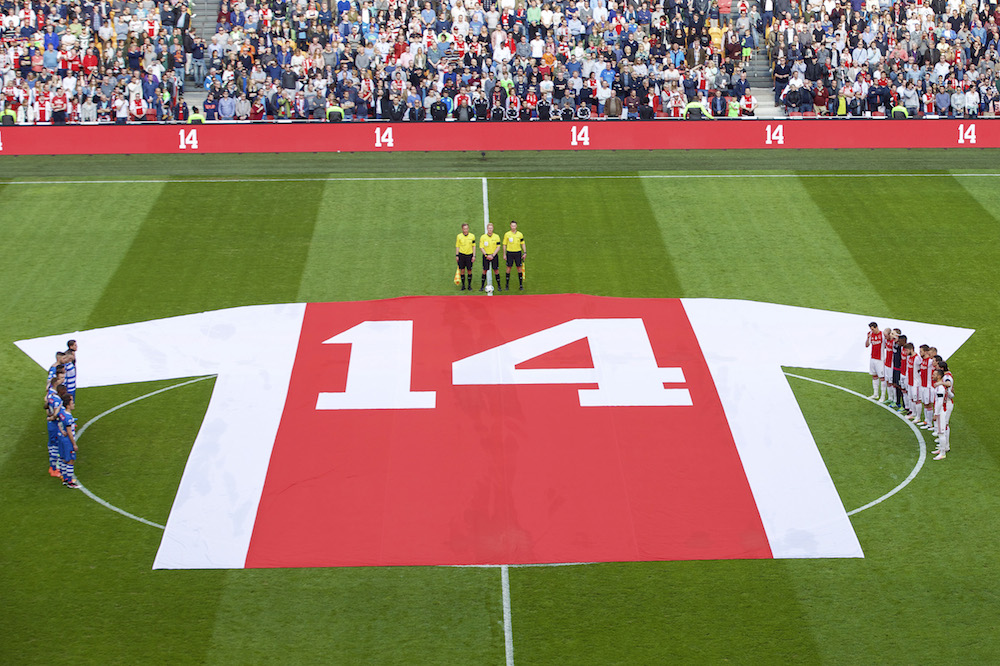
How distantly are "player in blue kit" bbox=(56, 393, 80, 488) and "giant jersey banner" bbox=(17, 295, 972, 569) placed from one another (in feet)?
5.70

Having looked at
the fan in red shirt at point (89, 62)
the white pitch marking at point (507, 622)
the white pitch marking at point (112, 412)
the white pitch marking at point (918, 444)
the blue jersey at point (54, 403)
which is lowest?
the white pitch marking at point (507, 622)

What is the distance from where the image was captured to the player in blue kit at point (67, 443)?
1989cm

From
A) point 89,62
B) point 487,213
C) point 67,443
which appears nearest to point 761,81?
point 487,213

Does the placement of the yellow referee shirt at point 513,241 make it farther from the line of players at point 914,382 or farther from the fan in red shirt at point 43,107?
the fan in red shirt at point 43,107

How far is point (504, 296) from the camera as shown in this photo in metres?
27.9

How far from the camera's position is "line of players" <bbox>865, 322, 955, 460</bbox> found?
2112 centimetres

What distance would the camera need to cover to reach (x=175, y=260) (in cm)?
3028

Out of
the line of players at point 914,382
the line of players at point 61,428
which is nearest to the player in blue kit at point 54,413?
the line of players at point 61,428

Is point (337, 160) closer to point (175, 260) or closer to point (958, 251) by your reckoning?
point (175, 260)

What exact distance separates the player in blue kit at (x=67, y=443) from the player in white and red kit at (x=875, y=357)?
45.3 ft

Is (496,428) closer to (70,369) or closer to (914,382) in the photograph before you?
(70,369)

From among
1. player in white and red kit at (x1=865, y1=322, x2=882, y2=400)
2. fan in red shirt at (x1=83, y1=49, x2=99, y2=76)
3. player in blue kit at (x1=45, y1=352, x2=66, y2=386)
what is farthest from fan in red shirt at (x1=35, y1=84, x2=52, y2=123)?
player in white and red kit at (x1=865, y1=322, x2=882, y2=400)

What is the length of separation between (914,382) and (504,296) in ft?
30.1

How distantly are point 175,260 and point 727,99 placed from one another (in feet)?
69.7
